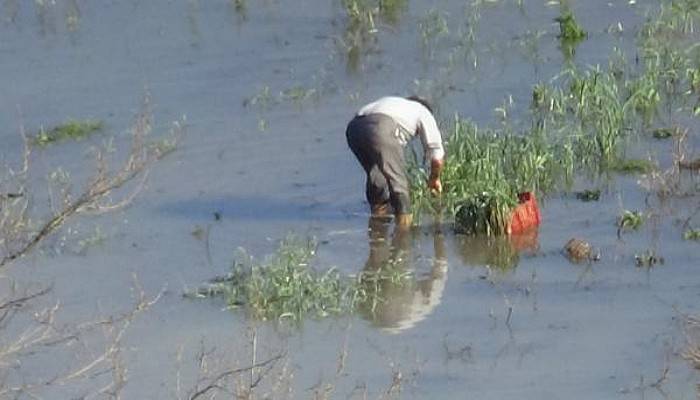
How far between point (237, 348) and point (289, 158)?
14.5ft

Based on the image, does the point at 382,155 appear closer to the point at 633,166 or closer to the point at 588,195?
the point at 588,195

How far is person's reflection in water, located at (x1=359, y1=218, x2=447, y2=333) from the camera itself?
1120 centimetres

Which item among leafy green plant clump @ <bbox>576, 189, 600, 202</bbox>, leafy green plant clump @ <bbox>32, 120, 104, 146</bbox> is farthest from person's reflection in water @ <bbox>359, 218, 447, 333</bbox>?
leafy green plant clump @ <bbox>32, 120, 104, 146</bbox>

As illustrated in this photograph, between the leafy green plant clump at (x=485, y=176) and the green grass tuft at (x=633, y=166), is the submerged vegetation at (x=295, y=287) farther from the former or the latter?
the green grass tuft at (x=633, y=166)

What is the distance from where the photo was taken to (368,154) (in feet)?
43.1

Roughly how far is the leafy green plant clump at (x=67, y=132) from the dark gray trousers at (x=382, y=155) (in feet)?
9.87

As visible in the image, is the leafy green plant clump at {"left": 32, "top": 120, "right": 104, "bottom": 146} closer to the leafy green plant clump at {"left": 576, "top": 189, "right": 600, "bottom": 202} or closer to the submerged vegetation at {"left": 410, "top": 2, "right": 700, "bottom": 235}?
the submerged vegetation at {"left": 410, "top": 2, "right": 700, "bottom": 235}

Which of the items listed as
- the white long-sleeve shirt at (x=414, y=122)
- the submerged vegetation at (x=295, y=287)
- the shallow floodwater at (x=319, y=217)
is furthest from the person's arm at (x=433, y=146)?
the submerged vegetation at (x=295, y=287)

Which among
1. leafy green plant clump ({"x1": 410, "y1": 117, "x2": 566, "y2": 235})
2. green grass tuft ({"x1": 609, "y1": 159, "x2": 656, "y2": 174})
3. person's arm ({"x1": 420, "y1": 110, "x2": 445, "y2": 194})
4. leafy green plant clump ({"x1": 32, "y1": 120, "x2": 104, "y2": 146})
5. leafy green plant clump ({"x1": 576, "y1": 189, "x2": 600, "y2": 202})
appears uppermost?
person's arm ({"x1": 420, "y1": 110, "x2": 445, "y2": 194})

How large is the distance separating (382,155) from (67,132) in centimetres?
339

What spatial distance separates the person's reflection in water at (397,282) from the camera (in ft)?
36.8

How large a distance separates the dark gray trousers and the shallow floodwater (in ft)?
0.87

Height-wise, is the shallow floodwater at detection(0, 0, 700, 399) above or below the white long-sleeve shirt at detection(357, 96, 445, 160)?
below

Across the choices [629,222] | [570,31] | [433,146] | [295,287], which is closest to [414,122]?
[433,146]
